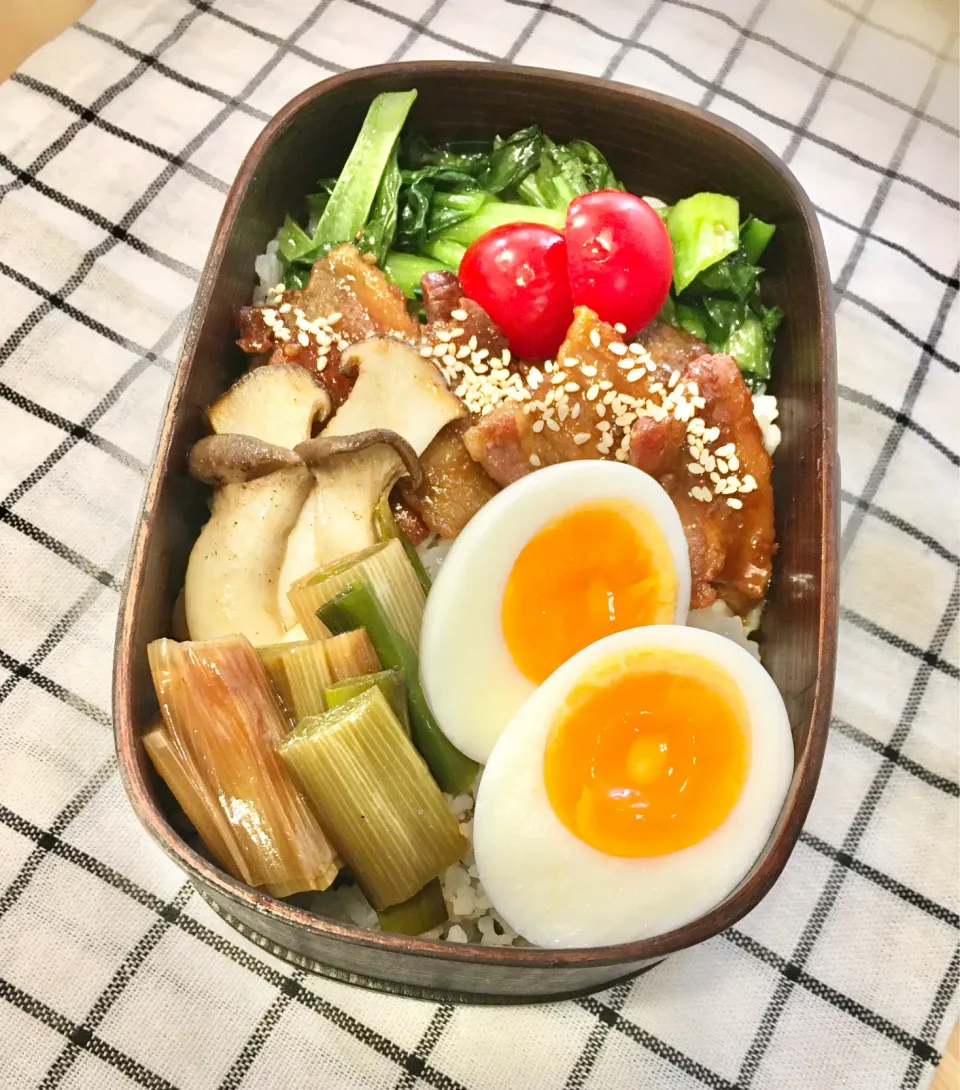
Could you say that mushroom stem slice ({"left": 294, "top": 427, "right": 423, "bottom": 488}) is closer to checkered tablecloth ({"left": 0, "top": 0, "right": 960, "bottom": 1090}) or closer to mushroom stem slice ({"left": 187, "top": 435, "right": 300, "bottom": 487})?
mushroom stem slice ({"left": 187, "top": 435, "right": 300, "bottom": 487})

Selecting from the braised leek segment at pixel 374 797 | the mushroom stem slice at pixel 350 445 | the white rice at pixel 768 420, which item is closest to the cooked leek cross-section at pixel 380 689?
the braised leek segment at pixel 374 797

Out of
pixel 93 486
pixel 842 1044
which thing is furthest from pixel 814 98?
pixel 842 1044

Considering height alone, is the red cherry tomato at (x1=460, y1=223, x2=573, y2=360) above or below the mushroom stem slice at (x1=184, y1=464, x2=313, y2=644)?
above

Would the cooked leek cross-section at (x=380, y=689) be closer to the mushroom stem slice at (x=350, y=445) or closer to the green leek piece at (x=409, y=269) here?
the mushroom stem slice at (x=350, y=445)

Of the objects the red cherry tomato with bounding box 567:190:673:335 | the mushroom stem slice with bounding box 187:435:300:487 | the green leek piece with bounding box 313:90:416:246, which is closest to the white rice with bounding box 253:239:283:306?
the green leek piece with bounding box 313:90:416:246

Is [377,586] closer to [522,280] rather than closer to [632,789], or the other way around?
[632,789]

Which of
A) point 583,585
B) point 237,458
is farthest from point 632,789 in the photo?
point 237,458
